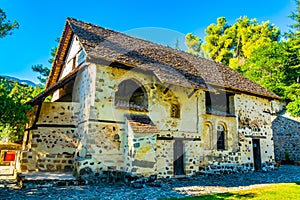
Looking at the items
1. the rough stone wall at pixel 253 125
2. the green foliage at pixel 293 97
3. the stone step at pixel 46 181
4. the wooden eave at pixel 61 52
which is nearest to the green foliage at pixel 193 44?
the green foliage at pixel 293 97

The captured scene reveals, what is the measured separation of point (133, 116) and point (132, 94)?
71.1 inches

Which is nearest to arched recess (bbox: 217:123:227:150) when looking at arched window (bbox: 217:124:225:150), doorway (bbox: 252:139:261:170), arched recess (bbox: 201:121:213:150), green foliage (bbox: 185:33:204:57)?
arched window (bbox: 217:124:225:150)

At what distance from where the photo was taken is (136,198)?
20.9 feet

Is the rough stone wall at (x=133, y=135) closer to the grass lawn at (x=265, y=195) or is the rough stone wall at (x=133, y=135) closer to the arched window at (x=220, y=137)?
the arched window at (x=220, y=137)

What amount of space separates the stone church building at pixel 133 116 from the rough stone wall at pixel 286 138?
5.51 meters

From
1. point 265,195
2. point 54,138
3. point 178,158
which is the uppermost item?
point 54,138

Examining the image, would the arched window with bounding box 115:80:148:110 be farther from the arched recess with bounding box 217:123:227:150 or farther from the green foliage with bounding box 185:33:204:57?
the green foliage with bounding box 185:33:204:57

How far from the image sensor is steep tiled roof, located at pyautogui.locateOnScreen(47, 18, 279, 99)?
9.63m

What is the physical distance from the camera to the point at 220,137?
43.2ft

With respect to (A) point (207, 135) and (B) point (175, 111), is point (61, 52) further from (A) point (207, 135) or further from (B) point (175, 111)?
(A) point (207, 135)

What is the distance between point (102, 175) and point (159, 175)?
2.46m

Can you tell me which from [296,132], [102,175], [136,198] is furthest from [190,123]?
[296,132]

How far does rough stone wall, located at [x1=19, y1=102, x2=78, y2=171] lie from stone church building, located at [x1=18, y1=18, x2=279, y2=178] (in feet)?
0.13

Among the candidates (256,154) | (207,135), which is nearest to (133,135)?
(207,135)
